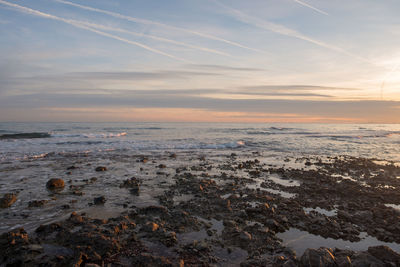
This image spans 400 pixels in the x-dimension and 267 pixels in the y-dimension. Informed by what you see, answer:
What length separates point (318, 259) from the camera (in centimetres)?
453

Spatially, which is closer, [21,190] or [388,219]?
[388,219]

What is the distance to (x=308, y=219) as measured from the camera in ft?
22.5

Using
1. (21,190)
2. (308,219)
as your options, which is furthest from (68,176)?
(308,219)

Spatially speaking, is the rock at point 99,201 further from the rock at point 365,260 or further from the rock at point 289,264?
the rock at point 365,260

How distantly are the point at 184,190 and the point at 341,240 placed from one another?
608 centimetres

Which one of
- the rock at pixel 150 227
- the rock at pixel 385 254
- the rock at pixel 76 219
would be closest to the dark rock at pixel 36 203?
the rock at pixel 76 219

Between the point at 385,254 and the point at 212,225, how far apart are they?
397 cm

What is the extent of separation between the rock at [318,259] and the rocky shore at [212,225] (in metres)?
0.02

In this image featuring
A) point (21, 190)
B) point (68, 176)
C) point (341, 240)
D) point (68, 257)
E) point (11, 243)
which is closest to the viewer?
point (68, 257)

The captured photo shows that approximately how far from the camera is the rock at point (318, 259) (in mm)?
4492

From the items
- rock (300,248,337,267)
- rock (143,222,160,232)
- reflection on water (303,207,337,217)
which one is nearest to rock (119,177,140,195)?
rock (143,222,160,232)

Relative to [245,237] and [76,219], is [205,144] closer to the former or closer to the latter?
[76,219]

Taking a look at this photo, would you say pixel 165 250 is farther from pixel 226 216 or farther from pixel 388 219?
pixel 388 219

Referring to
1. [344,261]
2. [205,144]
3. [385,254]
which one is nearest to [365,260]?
[344,261]
